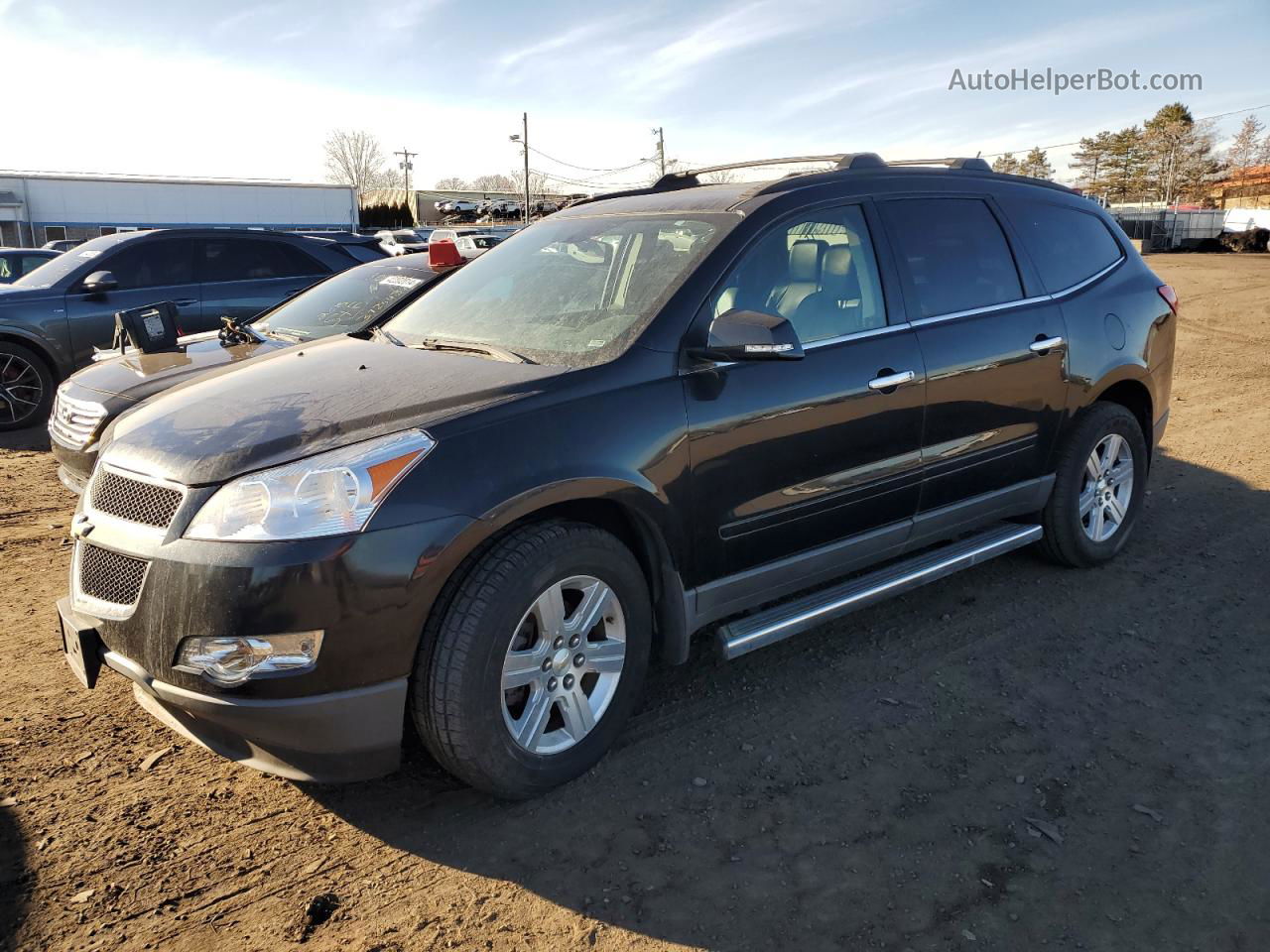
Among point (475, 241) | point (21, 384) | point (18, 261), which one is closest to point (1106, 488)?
point (21, 384)

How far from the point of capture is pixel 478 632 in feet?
8.76

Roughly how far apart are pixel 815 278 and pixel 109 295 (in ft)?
25.2

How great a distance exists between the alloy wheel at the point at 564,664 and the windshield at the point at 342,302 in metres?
3.86

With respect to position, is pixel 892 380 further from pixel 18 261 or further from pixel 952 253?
pixel 18 261

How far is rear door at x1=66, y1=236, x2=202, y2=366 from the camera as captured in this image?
864cm

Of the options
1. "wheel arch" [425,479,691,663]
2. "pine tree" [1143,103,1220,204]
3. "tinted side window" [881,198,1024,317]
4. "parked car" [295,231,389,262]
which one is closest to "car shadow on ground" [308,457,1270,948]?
"wheel arch" [425,479,691,663]

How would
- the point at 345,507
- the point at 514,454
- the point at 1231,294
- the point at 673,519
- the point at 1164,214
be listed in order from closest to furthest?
the point at 345,507 → the point at 514,454 → the point at 673,519 → the point at 1231,294 → the point at 1164,214

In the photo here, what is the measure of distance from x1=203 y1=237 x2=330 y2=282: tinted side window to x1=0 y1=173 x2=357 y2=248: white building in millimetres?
33061

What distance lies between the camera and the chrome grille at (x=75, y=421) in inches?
205

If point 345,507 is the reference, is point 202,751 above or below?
below

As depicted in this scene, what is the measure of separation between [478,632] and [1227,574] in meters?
4.17

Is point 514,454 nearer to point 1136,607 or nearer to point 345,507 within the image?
point 345,507

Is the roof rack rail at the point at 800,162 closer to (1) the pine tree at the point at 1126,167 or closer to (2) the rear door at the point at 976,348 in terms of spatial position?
(2) the rear door at the point at 976,348

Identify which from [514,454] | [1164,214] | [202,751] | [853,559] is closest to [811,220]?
[853,559]
